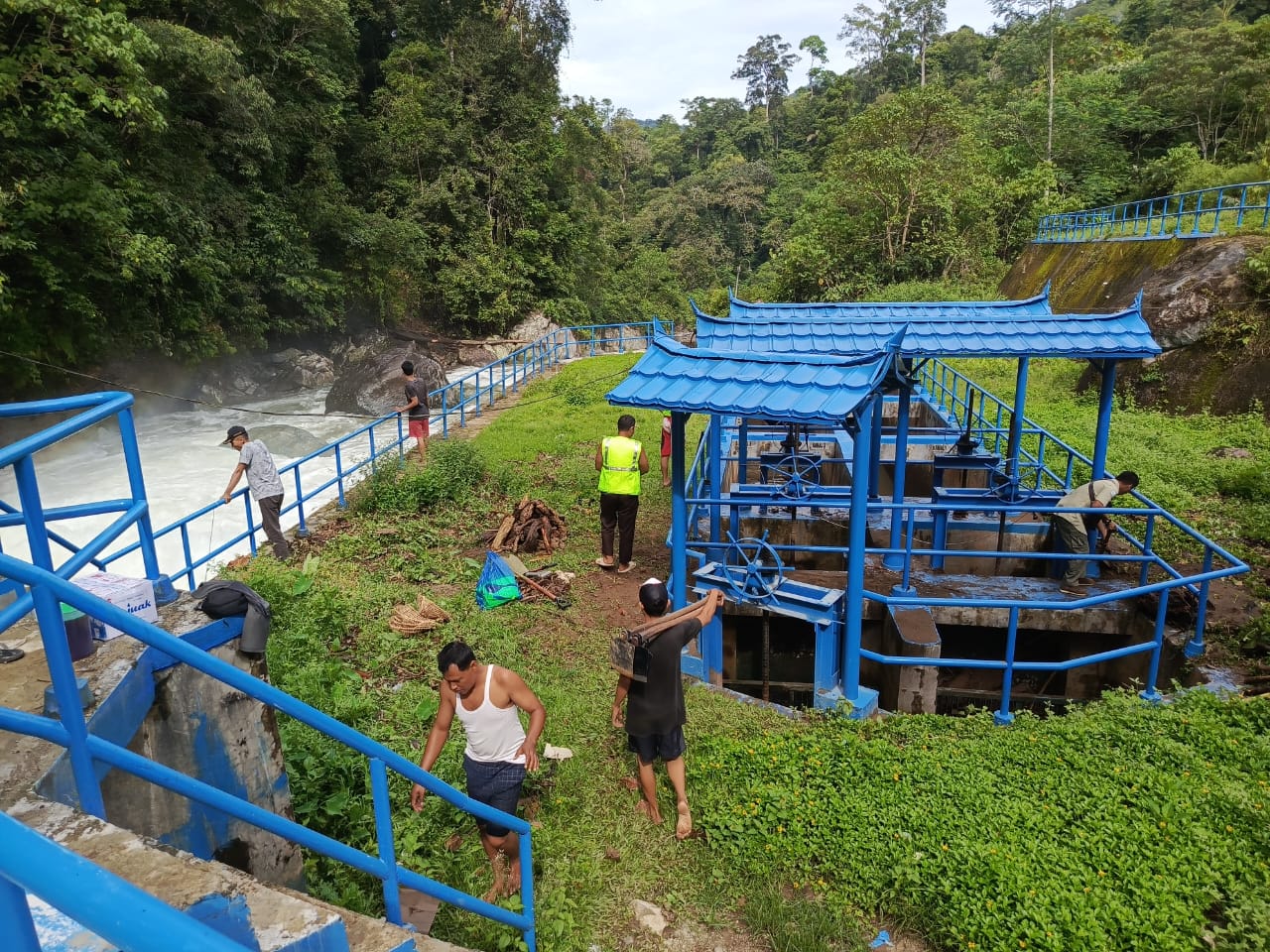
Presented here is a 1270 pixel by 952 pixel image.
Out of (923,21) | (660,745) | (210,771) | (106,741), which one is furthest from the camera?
(923,21)

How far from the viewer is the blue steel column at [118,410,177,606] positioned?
3.80 metres

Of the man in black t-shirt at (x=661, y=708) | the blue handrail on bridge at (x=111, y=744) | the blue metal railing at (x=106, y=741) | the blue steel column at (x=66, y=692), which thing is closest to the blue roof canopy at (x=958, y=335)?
the man in black t-shirt at (x=661, y=708)

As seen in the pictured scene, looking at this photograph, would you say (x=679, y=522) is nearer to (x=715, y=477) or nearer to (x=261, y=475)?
(x=715, y=477)

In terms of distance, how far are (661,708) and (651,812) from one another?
2.46 ft

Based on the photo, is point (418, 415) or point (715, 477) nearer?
point (715, 477)

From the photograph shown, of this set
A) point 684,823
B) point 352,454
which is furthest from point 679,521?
point 352,454

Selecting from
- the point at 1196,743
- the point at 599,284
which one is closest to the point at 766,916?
the point at 1196,743

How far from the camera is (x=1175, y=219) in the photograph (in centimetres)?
2212

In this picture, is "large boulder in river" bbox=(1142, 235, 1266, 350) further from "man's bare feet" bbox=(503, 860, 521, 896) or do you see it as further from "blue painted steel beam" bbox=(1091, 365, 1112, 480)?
"man's bare feet" bbox=(503, 860, 521, 896)

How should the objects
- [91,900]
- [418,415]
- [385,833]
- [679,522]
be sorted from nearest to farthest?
[91,900] → [385,833] → [679,522] → [418,415]

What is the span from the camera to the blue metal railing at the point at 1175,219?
17344 mm

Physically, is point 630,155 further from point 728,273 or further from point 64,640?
point 64,640

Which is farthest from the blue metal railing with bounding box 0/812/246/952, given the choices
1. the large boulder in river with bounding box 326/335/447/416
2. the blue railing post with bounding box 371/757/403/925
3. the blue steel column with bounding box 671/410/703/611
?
the large boulder in river with bounding box 326/335/447/416

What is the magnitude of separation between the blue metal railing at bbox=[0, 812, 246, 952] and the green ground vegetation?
3.25 m
